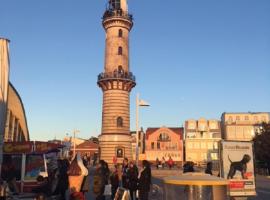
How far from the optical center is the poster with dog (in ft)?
43.1

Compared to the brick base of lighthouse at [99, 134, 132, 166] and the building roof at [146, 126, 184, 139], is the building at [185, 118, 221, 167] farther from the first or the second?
the brick base of lighthouse at [99, 134, 132, 166]

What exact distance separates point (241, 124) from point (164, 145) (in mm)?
19172

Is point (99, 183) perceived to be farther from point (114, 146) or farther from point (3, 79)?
point (114, 146)

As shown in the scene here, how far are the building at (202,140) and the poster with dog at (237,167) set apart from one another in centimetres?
6512

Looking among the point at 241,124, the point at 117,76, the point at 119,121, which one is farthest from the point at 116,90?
the point at 241,124

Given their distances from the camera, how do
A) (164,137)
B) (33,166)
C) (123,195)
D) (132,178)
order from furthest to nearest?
(164,137), (33,166), (132,178), (123,195)

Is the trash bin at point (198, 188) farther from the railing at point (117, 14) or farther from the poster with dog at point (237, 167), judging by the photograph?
the railing at point (117, 14)

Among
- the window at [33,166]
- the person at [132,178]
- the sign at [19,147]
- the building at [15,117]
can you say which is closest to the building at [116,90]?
the building at [15,117]

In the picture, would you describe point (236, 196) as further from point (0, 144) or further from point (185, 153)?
point (185, 153)

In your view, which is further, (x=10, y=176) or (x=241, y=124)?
(x=241, y=124)

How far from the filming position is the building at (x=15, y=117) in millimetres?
44484

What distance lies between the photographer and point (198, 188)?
19.7 ft

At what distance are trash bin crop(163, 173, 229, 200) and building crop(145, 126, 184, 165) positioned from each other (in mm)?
72287

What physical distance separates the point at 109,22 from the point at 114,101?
11233 mm
